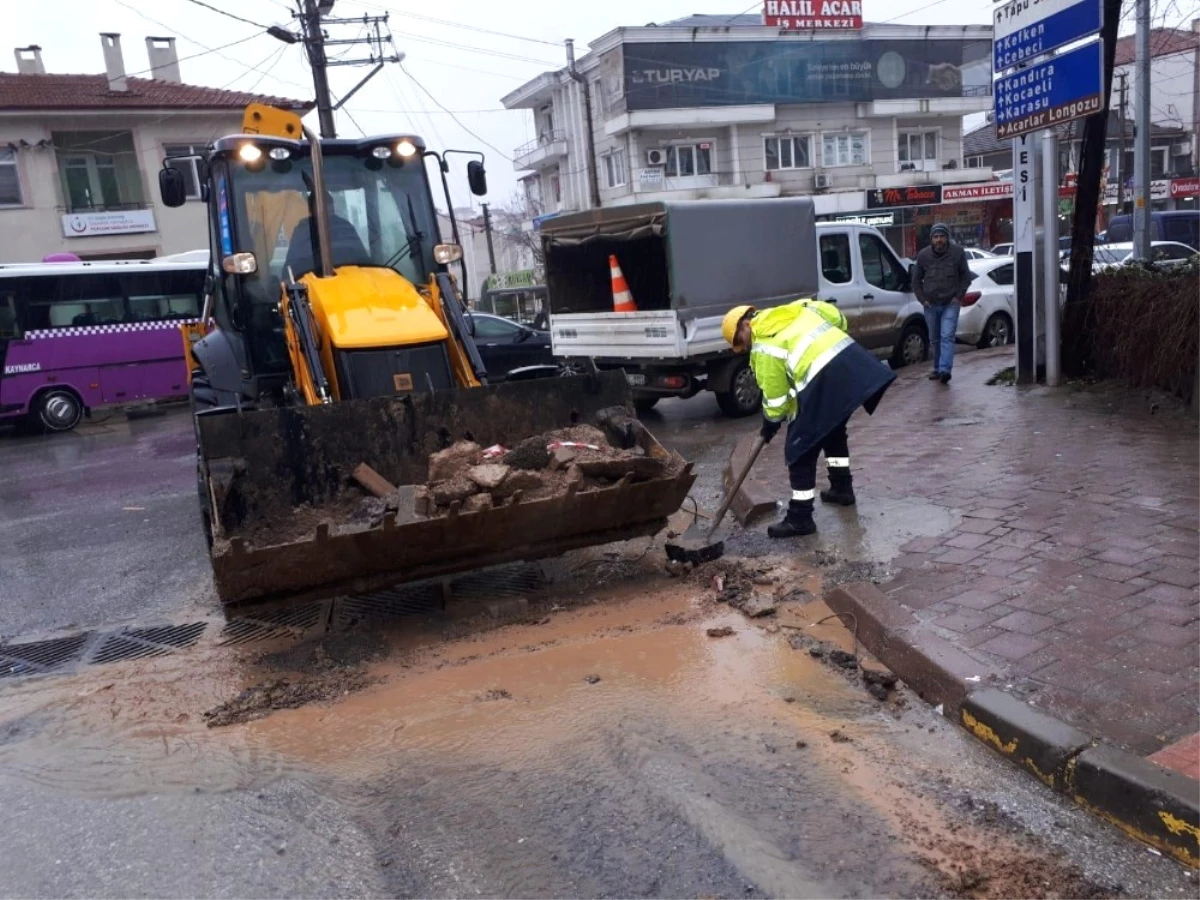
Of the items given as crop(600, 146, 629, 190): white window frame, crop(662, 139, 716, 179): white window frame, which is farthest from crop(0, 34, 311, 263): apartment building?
crop(662, 139, 716, 179): white window frame

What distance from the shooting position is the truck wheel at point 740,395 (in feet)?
35.3

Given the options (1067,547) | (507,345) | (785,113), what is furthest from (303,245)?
(785,113)

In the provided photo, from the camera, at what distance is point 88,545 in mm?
7699

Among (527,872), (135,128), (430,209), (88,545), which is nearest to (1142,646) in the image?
(527,872)

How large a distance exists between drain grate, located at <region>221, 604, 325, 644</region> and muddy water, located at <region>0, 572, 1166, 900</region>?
0.20 m

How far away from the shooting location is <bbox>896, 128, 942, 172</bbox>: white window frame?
1464 inches

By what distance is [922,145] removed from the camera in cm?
3753

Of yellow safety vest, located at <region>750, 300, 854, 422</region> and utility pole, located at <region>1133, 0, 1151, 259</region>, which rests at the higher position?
utility pole, located at <region>1133, 0, 1151, 259</region>

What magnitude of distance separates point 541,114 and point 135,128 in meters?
19.8

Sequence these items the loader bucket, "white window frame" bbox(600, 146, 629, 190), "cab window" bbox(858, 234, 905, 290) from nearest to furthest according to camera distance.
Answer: the loader bucket → "cab window" bbox(858, 234, 905, 290) → "white window frame" bbox(600, 146, 629, 190)

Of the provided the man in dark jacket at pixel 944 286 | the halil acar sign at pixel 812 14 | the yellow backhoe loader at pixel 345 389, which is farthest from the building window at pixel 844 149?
the yellow backhoe loader at pixel 345 389

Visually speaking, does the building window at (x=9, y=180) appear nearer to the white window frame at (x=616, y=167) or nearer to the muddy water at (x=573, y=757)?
the white window frame at (x=616, y=167)

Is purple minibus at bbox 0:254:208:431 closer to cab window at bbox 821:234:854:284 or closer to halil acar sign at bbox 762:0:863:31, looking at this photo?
cab window at bbox 821:234:854:284

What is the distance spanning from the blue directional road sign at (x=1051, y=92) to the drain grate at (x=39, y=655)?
904 cm
